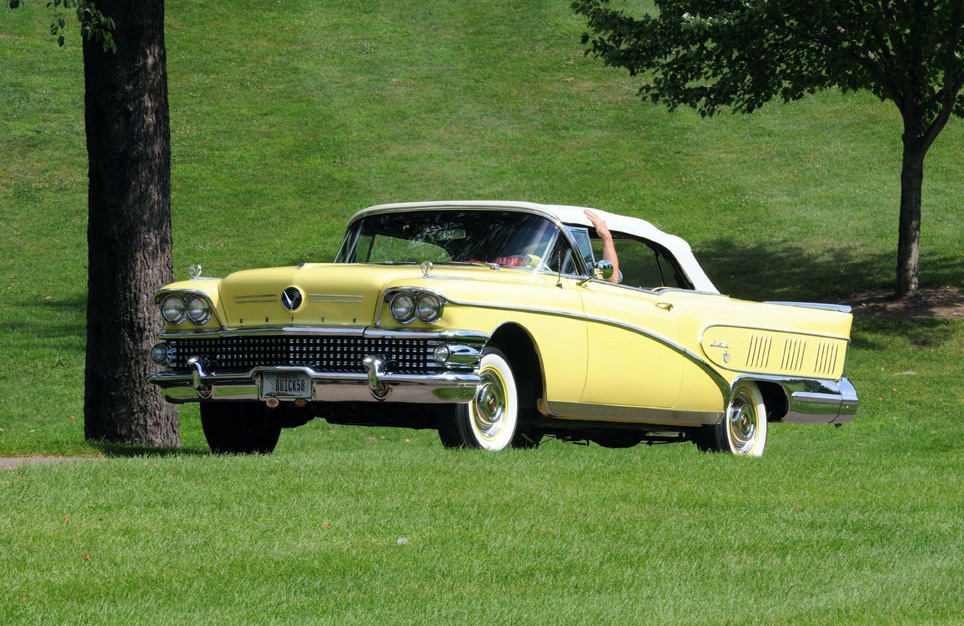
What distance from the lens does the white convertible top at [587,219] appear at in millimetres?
9602

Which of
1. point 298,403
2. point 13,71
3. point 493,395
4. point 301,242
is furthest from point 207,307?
point 13,71

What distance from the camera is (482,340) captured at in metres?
8.25

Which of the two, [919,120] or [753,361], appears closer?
[753,361]

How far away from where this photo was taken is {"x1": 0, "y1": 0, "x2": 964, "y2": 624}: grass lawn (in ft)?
17.4

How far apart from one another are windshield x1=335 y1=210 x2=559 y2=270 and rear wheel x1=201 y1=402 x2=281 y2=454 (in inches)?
53.2

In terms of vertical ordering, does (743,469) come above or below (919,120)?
below

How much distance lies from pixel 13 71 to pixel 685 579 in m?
39.1

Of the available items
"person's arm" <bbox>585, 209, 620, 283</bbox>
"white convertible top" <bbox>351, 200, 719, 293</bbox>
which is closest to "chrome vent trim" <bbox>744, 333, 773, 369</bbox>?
"white convertible top" <bbox>351, 200, 719, 293</bbox>

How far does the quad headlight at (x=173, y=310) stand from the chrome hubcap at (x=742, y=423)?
4660mm

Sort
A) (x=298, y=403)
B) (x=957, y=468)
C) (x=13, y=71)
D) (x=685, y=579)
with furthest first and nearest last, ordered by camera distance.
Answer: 1. (x=13, y=71)
2. (x=957, y=468)
3. (x=298, y=403)
4. (x=685, y=579)

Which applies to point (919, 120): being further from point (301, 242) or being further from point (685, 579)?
point (685, 579)

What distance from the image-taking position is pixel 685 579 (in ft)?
18.0

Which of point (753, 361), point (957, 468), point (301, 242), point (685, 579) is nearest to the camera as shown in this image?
point (685, 579)

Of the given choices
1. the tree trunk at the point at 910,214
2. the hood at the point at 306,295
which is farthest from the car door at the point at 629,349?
the tree trunk at the point at 910,214
